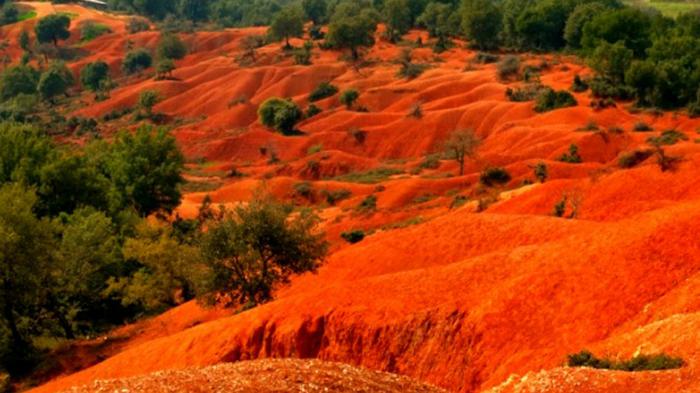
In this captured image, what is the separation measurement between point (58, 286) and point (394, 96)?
220ft

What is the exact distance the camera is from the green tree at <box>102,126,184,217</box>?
5409 cm

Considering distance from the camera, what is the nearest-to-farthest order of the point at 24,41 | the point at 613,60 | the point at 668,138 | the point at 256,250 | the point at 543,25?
1. the point at 256,250
2. the point at 668,138
3. the point at 613,60
4. the point at 543,25
5. the point at 24,41

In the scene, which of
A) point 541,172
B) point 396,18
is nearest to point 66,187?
point 541,172

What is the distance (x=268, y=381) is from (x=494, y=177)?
139ft

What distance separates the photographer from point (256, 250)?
32.2 metres

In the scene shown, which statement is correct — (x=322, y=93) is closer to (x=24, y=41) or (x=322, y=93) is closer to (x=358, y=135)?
(x=358, y=135)

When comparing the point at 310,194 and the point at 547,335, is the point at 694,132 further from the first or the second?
the point at 547,335

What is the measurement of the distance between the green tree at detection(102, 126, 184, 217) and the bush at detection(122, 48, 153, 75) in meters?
84.8

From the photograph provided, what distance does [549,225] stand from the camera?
3225cm

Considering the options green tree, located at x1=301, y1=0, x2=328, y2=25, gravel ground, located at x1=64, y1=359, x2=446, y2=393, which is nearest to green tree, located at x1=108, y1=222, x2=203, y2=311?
gravel ground, located at x1=64, y1=359, x2=446, y2=393

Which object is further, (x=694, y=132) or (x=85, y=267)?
(x=694, y=132)

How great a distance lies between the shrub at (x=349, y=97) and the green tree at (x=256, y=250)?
64.4m

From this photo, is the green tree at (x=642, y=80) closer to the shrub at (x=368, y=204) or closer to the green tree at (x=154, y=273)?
the shrub at (x=368, y=204)

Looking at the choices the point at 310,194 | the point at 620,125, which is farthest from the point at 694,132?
the point at 310,194
